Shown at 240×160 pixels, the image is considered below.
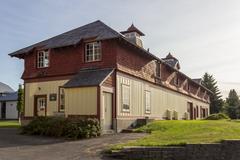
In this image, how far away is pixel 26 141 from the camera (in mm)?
16859

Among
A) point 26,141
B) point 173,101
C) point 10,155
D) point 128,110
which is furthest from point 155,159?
point 173,101

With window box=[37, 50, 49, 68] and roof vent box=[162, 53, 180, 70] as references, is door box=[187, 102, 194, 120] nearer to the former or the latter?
roof vent box=[162, 53, 180, 70]

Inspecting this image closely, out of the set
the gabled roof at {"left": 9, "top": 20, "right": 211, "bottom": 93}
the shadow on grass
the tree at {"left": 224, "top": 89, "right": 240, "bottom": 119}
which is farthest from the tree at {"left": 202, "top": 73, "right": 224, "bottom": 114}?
the shadow on grass

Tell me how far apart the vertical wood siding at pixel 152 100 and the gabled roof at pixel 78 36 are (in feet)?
8.82

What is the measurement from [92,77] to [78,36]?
3.99 m

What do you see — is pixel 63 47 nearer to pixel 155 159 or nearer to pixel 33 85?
Answer: pixel 33 85

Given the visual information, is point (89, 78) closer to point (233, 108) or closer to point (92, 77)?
point (92, 77)

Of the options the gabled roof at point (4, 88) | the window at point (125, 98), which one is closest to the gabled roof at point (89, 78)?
the window at point (125, 98)

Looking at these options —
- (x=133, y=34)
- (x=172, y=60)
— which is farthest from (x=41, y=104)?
(x=172, y=60)

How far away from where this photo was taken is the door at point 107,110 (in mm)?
20844

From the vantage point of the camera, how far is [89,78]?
69.1ft

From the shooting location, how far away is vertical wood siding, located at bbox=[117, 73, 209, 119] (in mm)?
23106

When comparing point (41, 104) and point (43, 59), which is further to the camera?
point (43, 59)

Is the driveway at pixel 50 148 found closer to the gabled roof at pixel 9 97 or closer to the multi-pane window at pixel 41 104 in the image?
the multi-pane window at pixel 41 104
